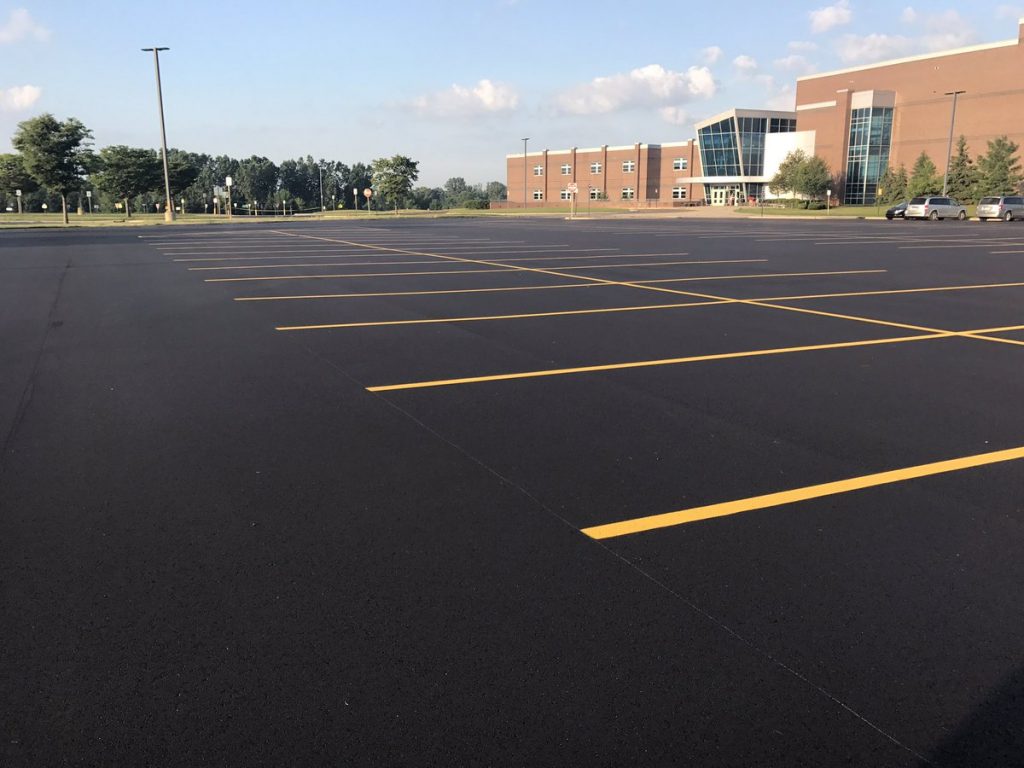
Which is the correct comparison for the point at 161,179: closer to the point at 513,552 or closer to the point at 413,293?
the point at 413,293

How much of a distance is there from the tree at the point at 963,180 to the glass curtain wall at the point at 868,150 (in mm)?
16405

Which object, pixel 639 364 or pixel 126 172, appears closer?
pixel 639 364

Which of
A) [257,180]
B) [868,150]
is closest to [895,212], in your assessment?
[868,150]

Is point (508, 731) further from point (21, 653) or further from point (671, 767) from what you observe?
point (21, 653)

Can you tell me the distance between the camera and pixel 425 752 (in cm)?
274

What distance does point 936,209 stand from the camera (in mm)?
55156

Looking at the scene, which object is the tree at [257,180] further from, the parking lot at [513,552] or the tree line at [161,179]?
the parking lot at [513,552]

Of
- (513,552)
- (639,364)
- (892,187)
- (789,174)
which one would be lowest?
(513,552)

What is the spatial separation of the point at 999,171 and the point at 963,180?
161 inches

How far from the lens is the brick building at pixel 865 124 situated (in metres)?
79.1

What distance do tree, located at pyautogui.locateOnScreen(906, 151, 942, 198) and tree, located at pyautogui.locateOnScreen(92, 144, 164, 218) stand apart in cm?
6826

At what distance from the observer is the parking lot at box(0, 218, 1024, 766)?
114 inches

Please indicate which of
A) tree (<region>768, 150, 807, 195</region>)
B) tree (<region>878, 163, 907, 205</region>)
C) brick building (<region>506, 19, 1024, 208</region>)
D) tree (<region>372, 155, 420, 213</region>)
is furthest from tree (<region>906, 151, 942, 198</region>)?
tree (<region>372, 155, 420, 213</region>)

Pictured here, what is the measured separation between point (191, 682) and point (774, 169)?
106028mm
